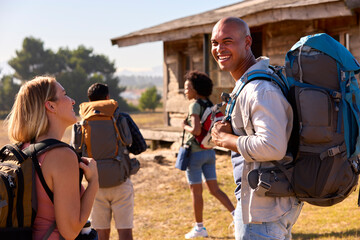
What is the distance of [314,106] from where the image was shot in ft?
6.97

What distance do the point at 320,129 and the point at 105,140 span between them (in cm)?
238

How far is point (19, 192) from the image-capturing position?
6.59 ft

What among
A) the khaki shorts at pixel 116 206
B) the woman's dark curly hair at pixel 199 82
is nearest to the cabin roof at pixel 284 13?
the woman's dark curly hair at pixel 199 82

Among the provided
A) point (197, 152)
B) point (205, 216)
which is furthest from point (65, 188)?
point (205, 216)

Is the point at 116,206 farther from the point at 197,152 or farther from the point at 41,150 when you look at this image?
the point at 41,150

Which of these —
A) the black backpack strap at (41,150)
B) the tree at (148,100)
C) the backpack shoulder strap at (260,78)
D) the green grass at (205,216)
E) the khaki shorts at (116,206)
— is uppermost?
the backpack shoulder strap at (260,78)

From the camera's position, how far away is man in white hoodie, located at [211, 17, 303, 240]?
6.94 ft

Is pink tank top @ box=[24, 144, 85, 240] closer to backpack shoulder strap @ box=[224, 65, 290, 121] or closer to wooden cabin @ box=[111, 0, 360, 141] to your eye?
backpack shoulder strap @ box=[224, 65, 290, 121]

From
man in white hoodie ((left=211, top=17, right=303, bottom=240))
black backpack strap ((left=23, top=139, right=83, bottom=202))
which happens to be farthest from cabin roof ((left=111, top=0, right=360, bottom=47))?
black backpack strap ((left=23, top=139, right=83, bottom=202))

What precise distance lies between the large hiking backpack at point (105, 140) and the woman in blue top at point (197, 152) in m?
1.23

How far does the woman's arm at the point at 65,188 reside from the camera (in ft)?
6.77

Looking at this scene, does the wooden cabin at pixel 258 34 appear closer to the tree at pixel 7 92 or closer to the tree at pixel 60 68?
the tree at pixel 60 68

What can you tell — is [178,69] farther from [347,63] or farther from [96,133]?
[347,63]

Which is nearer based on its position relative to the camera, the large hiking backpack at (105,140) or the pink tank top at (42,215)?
the pink tank top at (42,215)
